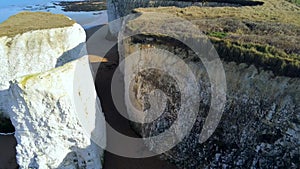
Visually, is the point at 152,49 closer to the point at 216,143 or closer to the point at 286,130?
the point at 216,143

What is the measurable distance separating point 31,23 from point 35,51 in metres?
2.54

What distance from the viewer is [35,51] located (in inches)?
611

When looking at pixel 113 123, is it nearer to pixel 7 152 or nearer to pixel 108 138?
pixel 108 138

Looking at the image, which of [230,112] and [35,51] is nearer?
[230,112]

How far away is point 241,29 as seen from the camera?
583 inches

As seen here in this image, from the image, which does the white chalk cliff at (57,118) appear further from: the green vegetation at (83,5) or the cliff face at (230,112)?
the green vegetation at (83,5)

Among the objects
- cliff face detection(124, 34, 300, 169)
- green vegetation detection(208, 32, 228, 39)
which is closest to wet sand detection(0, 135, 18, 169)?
cliff face detection(124, 34, 300, 169)

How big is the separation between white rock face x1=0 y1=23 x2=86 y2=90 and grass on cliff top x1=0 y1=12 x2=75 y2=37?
528 mm

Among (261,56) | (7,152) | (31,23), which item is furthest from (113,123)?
(261,56)

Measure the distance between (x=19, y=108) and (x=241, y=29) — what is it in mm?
10377

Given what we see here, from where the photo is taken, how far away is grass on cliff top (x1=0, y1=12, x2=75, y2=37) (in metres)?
16.0

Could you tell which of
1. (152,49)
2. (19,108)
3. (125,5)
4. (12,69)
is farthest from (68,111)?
(125,5)

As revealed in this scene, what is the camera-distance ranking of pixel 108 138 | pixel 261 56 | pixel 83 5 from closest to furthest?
1. pixel 261 56
2. pixel 108 138
3. pixel 83 5

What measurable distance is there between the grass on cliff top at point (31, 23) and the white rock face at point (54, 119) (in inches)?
192
